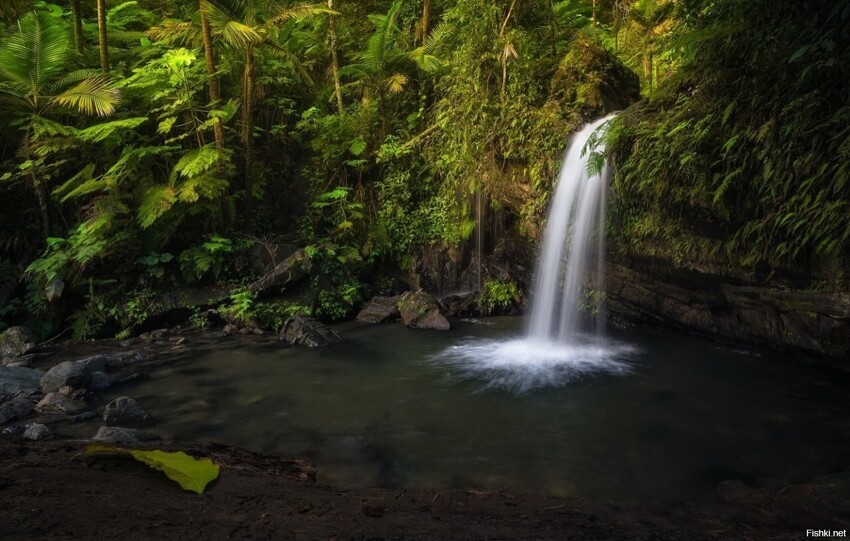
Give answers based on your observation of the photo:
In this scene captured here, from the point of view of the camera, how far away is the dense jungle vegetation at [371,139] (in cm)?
567

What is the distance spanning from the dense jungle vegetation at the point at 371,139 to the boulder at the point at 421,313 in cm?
125

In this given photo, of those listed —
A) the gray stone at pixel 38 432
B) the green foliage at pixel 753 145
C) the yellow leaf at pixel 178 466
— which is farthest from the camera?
the green foliage at pixel 753 145

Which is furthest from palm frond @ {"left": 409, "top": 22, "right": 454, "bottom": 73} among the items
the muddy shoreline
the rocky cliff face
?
the muddy shoreline

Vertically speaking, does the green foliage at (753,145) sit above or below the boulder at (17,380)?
above

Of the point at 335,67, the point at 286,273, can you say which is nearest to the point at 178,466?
the point at 286,273

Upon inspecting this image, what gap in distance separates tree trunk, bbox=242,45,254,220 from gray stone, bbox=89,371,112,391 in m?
5.29

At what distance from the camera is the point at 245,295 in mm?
10180

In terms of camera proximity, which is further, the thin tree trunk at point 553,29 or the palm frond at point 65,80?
the thin tree trunk at point 553,29

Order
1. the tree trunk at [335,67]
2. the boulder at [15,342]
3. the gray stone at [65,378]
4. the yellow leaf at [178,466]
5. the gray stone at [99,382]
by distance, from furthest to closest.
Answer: the tree trunk at [335,67] < the boulder at [15,342] < the gray stone at [99,382] < the gray stone at [65,378] < the yellow leaf at [178,466]

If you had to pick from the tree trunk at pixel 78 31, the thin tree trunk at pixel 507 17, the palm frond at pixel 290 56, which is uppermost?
the tree trunk at pixel 78 31

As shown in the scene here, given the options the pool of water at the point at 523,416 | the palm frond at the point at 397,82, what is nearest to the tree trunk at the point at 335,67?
the palm frond at the point at 397,82

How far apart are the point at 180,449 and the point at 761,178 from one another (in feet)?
20.8

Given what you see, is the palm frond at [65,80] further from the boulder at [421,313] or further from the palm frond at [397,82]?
the boulder at [421,313]

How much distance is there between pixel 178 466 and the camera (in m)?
3.08
